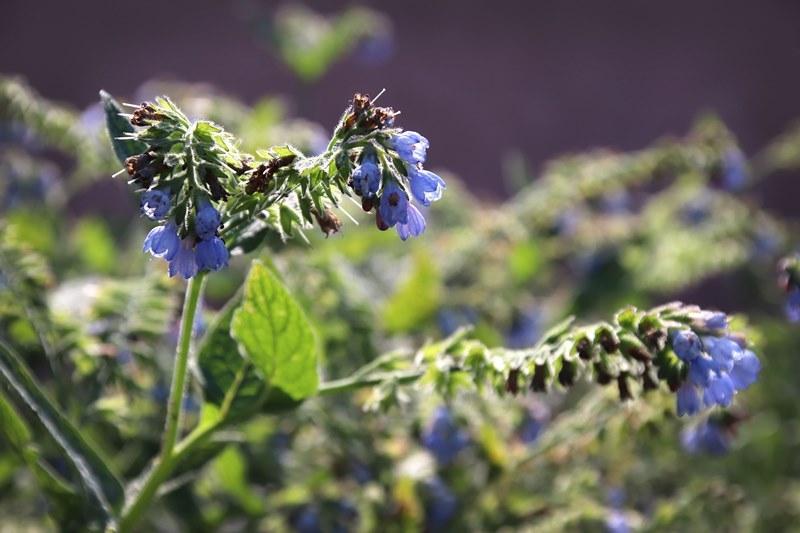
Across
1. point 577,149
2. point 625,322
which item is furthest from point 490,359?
point 577,149

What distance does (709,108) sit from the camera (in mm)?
2568

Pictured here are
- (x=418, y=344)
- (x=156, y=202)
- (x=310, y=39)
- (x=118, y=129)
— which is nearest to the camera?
(x=156, y=202)

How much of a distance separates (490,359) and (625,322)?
86mm

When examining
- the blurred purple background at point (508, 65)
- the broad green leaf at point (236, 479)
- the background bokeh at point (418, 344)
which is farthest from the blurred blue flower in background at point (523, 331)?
the blurred purple background at point (508, 65)

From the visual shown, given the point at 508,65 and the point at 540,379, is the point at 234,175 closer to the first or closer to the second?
the point at 540,379

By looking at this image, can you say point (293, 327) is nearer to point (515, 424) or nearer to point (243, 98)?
point (515, 424)

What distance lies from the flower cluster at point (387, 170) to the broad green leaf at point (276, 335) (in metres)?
0.13

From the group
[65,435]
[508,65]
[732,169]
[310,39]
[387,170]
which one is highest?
[508,65]

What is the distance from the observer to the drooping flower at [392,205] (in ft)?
1.65

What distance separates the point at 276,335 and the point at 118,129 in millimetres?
166

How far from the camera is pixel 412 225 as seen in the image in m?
0.53

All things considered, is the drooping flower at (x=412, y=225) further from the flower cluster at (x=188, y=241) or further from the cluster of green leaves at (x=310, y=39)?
the cluster of green leaves at (x=310, y=39)

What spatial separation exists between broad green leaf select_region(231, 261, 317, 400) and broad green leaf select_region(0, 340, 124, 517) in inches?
4.8

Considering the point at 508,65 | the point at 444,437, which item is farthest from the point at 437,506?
the point at 508,65
